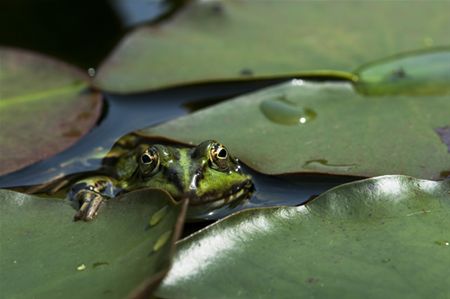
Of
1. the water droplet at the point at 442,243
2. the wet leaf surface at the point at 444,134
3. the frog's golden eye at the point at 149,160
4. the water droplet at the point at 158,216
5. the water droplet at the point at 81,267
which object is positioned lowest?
the frog's golden eye at the point at 149,160

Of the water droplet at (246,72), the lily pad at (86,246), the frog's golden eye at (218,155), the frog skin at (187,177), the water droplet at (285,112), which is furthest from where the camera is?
the water droplet at (246,72)

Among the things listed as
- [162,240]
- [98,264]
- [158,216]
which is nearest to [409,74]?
[158,216]

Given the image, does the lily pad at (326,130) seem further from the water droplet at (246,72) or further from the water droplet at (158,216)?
the water droplet at (158,216)

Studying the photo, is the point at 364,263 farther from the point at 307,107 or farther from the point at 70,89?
the point at 70,89

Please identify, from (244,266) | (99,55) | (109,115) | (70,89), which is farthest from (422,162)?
(99,55)

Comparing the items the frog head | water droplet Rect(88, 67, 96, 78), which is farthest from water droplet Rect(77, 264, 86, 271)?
water droplet Rect(88, 67, 96, 78)

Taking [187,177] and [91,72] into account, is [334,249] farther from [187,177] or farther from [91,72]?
[91,72]

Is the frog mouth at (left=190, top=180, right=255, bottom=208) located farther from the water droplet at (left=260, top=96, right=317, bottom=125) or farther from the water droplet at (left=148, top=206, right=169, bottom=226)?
the water droplet at (left=148, top=206, right=169, bottom=226)

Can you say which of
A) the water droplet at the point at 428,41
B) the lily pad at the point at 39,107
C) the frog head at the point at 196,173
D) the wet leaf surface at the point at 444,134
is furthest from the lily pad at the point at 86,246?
the water droplet at the point at 428,41
